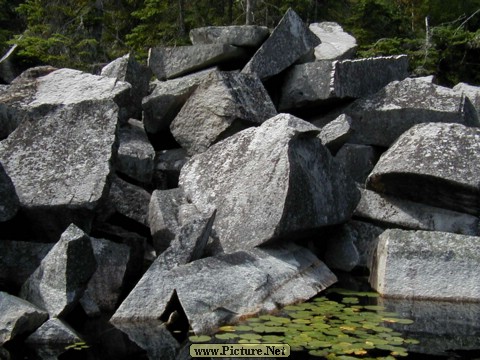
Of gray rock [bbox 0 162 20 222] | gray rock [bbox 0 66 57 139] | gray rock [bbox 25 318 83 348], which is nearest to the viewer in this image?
gray rock [bbox 25 318 83 348]

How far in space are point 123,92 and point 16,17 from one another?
42.2ft

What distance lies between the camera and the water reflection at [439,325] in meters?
5.10

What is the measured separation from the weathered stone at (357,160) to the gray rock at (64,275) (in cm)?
416

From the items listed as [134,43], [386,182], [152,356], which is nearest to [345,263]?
[386,182]

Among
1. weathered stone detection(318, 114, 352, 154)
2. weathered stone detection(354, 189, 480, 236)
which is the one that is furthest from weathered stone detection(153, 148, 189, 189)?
weathered stone detection(354, 189, 480, 236)

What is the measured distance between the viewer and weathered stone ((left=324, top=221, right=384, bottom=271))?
774 cm

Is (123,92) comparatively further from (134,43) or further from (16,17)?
(16,17)

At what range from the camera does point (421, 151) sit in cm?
778

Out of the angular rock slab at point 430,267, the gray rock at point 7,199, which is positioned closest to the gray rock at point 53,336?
the gray rock at point 7,199

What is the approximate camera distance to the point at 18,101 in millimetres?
8852

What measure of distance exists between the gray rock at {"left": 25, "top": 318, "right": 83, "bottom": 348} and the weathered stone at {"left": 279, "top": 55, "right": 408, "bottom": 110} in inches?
207

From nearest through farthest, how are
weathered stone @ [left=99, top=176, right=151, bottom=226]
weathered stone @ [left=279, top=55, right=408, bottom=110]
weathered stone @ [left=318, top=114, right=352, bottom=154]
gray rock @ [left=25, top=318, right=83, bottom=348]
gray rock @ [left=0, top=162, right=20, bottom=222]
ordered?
gray rock @ [left=25, top=318, right=83, bottom=348]
gray rock @ [left=0, top=162, right=20, bottom=222]
weathered stone @ [left=99, top=176, right=151, bottom=226]
weathered stone @ [left=318, top=114, right=352, bottom=154]
weathered stone @ [left=279, top=55, right=408, bottom=110]

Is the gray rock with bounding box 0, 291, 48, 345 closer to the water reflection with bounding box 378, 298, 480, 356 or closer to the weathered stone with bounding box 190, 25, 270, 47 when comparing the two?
the water reflection with bounding box 378, 298, 480, 356

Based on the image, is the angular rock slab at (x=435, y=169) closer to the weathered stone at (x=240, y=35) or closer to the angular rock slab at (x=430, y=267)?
the angular rock slab at (x=430, y=267)
